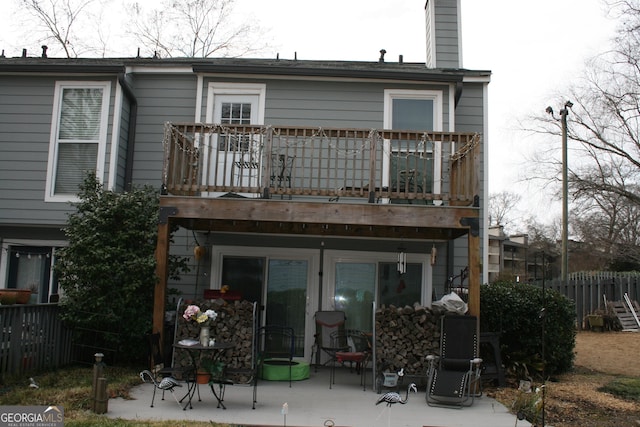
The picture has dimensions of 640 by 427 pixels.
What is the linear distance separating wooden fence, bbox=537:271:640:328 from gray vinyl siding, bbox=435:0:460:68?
9.17 m

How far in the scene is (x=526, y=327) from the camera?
27.8 feet

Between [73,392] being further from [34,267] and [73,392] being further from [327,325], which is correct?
[34,267]

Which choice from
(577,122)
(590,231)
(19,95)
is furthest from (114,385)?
(590,231)

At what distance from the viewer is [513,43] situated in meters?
12.0

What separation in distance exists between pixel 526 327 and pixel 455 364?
192 cm

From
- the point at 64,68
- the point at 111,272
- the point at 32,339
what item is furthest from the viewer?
the point at 64,68

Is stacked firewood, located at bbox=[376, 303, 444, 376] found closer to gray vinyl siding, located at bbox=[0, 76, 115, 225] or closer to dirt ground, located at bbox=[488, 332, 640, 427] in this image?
dirt ground, located at bbox=[488, 332, 640, 427]

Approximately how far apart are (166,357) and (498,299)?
4.87 metres

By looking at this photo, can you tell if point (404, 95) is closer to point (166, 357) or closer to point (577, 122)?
point (166, 357)

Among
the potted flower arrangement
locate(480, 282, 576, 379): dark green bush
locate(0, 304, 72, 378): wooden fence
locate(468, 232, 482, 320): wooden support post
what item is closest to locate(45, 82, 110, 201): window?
locate(0, 304, 72, 378): wooden fence

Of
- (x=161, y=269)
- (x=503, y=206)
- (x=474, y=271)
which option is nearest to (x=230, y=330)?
(x=161, y=269)

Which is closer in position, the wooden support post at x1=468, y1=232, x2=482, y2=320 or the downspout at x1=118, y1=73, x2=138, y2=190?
the wooden support post at x1=468, y1=232, x2=482, y2=320

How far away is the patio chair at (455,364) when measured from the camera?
21.8 ft

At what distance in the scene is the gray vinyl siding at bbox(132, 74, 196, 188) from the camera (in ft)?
31.5
